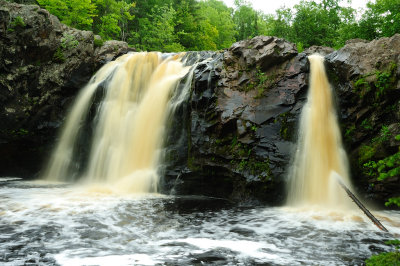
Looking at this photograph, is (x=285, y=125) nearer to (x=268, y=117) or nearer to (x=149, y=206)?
(x=268, y=117)

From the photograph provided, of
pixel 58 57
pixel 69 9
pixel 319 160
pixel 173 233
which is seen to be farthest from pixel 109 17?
pixel 173 233

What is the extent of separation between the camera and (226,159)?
7715 millimetres

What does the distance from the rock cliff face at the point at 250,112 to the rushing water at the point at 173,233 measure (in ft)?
2.74

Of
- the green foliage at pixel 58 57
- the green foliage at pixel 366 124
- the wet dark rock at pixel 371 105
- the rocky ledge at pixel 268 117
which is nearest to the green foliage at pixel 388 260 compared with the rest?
the rocky ledge at pixel 268 117

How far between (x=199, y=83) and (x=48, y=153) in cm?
622

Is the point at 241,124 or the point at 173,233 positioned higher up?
the point at 241,124

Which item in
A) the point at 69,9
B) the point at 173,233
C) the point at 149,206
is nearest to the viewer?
the point at 173,233

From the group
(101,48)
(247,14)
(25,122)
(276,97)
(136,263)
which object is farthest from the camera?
(247,14)

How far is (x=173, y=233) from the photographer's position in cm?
486

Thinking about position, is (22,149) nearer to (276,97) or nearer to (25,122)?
(25,122)

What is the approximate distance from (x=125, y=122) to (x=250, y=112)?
13.7 ft

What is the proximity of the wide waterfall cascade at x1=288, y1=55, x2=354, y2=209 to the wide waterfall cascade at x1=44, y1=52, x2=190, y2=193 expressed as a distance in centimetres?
365

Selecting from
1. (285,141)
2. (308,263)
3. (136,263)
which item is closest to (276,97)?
(285,141)

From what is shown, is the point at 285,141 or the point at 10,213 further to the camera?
the point at 285,141
